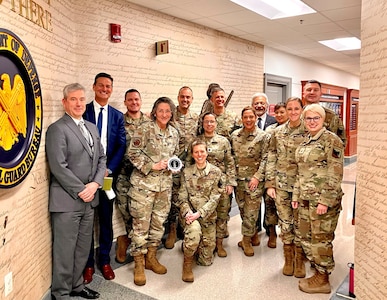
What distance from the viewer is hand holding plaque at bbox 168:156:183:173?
292cm

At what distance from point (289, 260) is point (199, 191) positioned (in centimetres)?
102

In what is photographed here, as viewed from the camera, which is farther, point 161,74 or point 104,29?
point 161,74

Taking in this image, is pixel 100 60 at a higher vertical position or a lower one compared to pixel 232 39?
lower

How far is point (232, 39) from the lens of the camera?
18.7ft

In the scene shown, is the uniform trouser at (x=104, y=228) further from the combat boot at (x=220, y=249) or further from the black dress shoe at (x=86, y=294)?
the combat boot at (x=220, y=249)

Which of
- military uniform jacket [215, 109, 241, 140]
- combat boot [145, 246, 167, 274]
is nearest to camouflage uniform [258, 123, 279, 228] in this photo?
military uniform jacket [215, 109, 241, 140]

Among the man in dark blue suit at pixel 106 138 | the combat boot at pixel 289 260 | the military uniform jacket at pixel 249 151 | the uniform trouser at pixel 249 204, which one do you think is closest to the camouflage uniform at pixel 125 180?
the man in dark blue suit at pixel 106 138

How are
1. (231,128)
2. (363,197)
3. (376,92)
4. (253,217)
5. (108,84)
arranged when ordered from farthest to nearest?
(231,128) → (253,217) → (108,84) → (363,197) → (376,92)

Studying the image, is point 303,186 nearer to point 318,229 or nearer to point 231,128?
point 318,229

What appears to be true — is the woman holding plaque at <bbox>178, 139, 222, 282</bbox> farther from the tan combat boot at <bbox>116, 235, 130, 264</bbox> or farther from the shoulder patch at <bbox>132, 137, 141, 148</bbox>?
the tan combat boot at <bbox>116, 235, 130, 264</bbox>

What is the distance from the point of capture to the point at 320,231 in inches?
104

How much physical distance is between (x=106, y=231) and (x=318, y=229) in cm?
176

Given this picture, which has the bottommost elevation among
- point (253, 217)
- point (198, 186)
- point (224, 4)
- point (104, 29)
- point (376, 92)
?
point (253, 217)

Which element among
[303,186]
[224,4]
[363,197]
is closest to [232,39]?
[224,4]
